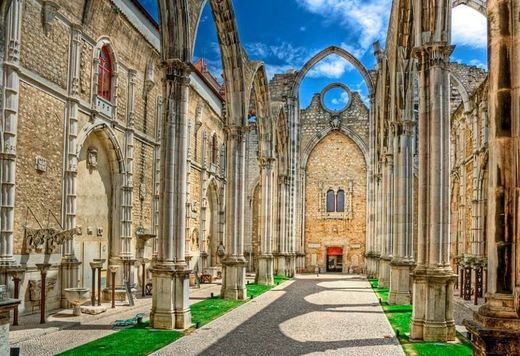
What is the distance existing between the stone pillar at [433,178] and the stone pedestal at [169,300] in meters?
4.87

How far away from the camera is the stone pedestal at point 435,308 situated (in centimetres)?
1025

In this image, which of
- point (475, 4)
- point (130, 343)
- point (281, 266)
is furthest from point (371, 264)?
point (130, 343)

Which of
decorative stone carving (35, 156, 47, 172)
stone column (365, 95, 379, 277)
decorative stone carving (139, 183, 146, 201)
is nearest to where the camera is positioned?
decorative stone carving (35, 156, 47, 172)

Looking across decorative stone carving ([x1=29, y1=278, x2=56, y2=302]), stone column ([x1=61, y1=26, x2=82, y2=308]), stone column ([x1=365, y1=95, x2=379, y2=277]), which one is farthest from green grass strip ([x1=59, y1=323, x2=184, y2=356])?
stone column ([x1=365, y1=95, x2=379, y2=277])

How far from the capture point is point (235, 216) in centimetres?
1823

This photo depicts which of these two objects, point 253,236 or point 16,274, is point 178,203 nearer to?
point 16,274

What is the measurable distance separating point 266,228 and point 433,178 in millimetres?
14193

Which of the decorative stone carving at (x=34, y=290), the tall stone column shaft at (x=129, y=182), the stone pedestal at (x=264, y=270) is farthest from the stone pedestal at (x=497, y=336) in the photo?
the stone pedestal at (x=264, y=270)

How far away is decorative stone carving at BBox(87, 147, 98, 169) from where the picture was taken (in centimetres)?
1705

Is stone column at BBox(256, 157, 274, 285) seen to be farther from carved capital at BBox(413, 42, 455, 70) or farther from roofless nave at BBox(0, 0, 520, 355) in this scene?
carved capital at BBox(413, 42, 455, 70)

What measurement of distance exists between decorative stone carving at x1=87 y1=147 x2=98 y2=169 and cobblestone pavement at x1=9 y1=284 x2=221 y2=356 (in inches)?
190

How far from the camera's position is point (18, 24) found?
42.0ft

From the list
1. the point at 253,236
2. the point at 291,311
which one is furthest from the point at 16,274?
the point at 253,236

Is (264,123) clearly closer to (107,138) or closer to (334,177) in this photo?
(107,138)
